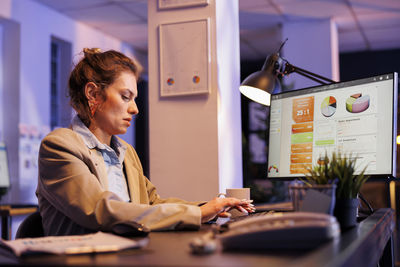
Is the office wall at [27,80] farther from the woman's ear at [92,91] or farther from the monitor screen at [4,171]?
the woman's ear at [92,91]

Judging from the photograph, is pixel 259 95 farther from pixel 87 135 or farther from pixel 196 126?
pixel 87 135

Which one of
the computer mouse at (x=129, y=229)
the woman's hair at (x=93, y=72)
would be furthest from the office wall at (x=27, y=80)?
the computer mouse at (x=129, y=229)

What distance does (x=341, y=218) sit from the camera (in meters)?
1.15

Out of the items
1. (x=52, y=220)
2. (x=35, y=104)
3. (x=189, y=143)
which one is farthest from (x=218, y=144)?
(x=35, y=104)

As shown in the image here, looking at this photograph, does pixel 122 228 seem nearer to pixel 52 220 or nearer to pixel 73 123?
pixel 52 220

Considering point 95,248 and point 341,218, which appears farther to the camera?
point 341,218

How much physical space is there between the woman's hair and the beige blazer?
266 mm

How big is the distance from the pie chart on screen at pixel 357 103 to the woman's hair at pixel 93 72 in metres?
0.78

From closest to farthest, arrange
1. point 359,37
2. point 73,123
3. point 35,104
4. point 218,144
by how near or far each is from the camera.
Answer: point 73,123 < point 218,144 < point 35,104 < point 359,37

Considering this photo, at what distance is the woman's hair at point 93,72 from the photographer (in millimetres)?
1733

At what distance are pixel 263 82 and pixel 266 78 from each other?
27 mm

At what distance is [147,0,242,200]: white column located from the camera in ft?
8.82

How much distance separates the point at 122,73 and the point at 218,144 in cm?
103

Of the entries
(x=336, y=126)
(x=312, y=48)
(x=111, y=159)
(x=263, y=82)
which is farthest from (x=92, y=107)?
(x=312, y=48)
